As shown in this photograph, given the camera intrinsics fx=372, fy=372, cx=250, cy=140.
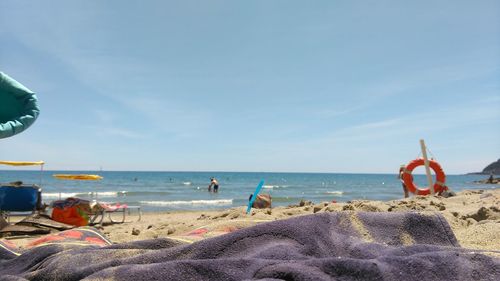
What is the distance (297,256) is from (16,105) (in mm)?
2841

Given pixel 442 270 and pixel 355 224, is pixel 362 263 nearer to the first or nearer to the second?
pixel 442 270

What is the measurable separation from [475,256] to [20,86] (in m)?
3.37

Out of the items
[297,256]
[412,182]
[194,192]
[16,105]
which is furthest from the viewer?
[194,192]

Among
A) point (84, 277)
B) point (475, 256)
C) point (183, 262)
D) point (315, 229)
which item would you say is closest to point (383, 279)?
point (475, 256)

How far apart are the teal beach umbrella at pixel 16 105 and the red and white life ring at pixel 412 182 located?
1079 centimetres

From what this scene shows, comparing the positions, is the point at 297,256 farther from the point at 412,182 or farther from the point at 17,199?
the point at 412,182

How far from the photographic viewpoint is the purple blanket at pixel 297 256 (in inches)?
47.6

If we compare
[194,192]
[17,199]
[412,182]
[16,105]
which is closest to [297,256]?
[16,105]

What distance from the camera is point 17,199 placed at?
7.26 metres

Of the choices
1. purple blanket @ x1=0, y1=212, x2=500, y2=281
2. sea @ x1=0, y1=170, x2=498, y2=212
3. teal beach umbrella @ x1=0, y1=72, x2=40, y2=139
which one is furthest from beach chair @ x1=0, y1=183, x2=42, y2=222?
purple blanket @ x1=0, y1=212, x2=500, y2=281

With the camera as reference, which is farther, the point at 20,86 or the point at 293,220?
the point at 20,86

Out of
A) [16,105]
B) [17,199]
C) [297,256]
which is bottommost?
[297,256]

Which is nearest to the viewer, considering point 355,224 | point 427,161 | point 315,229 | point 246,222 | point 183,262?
point 183,262

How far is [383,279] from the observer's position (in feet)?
3.72
